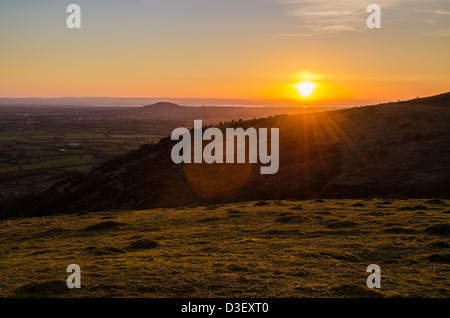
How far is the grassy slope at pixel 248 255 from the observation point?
15539 millimetres

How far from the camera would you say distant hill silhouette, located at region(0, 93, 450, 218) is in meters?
47.8

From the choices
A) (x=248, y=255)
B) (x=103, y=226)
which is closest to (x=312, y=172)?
(x=103, y=226)

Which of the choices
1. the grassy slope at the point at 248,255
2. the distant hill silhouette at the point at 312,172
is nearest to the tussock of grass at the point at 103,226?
the grassy slope at the point at 248,255

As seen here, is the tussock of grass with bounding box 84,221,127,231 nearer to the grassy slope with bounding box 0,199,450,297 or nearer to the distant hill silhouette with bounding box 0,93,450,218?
the grassy slope with bounding box 0,199,450,297

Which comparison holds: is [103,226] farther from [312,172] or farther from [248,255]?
[312,172]

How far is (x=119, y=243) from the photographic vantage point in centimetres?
2591

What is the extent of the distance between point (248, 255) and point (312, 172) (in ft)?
120

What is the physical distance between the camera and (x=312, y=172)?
2169 inches

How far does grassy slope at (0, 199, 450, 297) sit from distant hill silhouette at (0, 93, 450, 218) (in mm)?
12848

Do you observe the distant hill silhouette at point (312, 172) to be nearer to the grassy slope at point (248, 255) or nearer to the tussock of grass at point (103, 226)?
the grassy slope at point (248, 255)

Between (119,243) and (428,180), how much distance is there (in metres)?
36.2

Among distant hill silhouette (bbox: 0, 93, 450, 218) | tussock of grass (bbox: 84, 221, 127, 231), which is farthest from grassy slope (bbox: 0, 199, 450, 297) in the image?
distant hill silhouette (bbox: 0, 93, 450, 218)
